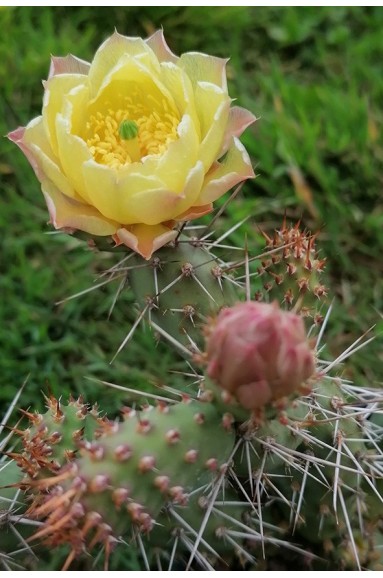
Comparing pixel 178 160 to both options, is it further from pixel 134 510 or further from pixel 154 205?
pixel 134 510

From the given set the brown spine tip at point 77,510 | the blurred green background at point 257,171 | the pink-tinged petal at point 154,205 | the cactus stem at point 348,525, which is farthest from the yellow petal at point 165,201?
the blurred green background at point 257,171

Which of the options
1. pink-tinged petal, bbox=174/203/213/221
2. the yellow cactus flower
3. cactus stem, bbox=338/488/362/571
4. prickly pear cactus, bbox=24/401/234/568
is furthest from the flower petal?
cactus stem, bbox=338/488/362/571

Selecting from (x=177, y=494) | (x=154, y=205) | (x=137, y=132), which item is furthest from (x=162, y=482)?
(x=137, y=132)

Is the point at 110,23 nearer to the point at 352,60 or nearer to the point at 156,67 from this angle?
the point at 352,60

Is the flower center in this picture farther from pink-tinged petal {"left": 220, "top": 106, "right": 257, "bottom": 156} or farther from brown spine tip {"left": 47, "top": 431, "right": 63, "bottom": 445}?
brown spine tip {"left": 47, "top": 431, "right": 63, "bottom": 445}

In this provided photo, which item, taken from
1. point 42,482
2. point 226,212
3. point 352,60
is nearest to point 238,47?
point 352,60

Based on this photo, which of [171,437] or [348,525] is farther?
[348,525]

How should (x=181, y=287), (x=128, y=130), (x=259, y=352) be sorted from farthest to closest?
(x=181, y=287) < (x=128, y=130) < (x=259, y=352)
